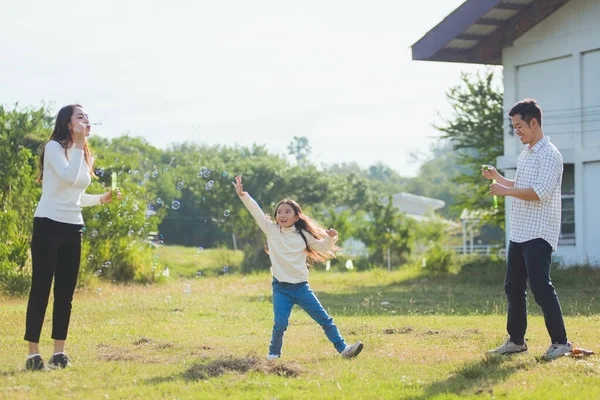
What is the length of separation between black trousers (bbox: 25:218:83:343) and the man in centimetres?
346

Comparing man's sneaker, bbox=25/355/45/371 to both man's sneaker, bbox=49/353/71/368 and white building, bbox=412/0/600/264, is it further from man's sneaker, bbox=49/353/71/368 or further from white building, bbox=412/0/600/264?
white building, bbox=412/0/600/264

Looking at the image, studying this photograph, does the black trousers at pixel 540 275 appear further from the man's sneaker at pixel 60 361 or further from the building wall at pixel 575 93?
the building wall at pixel 575 93

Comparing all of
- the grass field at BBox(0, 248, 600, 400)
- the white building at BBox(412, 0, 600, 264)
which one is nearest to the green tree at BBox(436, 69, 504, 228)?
the white building at BBox(412, 0, 600, 264)

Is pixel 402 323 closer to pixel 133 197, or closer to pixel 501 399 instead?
pixel 501 399

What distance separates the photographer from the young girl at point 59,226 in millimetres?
8203

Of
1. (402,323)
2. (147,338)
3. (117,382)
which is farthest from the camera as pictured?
(402,323)

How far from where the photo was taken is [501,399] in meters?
6.85

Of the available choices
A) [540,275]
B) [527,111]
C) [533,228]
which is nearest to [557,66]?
[527,111]

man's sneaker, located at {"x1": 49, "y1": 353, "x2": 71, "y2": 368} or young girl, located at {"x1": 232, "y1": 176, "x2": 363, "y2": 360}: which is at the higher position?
young girl, located at {"x1": 232, "y1": 176, "x2": 363, "y2": 360}

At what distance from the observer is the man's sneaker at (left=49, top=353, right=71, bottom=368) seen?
827 centimetres

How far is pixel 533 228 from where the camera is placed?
8.55 m

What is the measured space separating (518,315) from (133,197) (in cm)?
1414

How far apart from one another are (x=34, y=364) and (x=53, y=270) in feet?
2.55

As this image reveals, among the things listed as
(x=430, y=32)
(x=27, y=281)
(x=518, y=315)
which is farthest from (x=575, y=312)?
(x=430, y=32)
